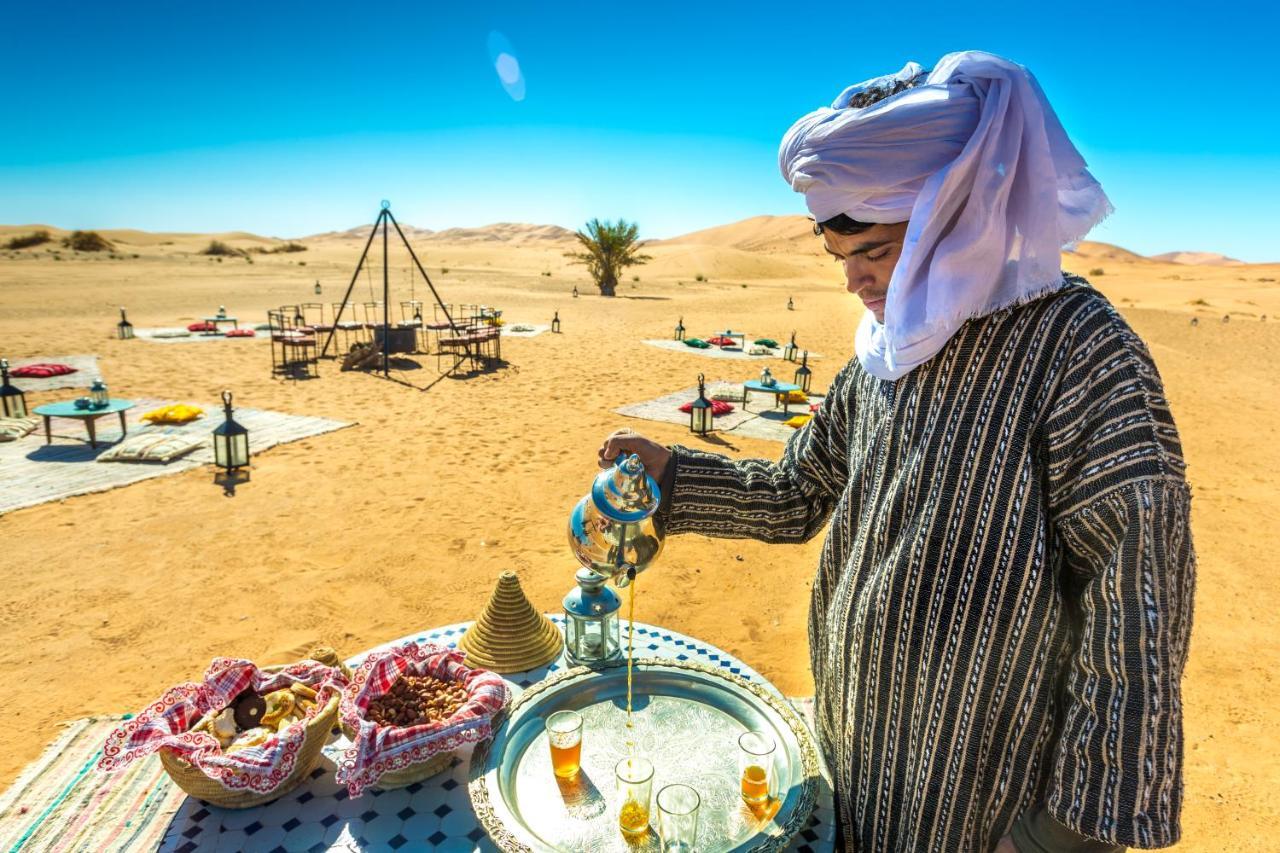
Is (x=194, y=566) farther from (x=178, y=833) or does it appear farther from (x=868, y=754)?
(x=868, y=754)

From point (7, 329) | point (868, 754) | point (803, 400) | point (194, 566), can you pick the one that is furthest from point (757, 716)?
point (7, 329)

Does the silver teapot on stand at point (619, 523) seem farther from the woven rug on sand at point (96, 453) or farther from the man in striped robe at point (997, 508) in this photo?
the woven rug on sand at point (96, 453)

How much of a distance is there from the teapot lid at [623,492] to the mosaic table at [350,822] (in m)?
0.76

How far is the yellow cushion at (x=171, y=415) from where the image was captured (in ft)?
29.2

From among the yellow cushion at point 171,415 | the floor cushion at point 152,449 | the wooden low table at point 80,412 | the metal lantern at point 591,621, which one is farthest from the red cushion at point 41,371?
the metal lantern at point 591,621

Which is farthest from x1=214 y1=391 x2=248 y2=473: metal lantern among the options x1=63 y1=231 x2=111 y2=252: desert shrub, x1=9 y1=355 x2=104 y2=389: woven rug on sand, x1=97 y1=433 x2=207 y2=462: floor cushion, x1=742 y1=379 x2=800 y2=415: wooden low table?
x1=63 y1=231 x2=111 y2=252: desert shrub

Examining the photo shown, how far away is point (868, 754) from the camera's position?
1500 millimetres

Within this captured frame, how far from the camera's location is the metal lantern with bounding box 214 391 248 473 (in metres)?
6.89

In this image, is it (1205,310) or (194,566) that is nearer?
(194,566)

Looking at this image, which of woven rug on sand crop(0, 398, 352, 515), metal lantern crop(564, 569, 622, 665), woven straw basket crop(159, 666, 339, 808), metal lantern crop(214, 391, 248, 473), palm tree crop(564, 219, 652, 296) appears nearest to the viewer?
woven straw basket crop(159, 666, 339, 808)

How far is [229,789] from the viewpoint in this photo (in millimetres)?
1825

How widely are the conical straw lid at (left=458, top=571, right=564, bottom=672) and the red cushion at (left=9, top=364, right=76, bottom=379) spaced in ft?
39.6

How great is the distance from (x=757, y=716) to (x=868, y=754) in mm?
532

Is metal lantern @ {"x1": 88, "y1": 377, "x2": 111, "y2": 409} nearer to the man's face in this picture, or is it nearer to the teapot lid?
the teapot lid
